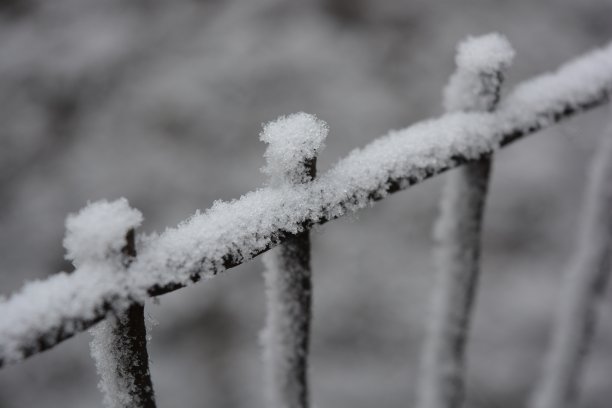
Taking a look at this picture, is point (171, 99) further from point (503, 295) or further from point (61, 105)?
point (503, 295)

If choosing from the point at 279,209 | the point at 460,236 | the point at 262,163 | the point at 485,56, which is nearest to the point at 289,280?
the point at 279,209

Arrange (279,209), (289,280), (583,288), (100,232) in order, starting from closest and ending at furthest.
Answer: (100,232), (279,209), (289,280), (583,288)

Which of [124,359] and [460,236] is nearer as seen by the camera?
[124,359]

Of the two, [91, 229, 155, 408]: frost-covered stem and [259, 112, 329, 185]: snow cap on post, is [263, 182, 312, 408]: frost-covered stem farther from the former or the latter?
[91, 229, 155, 408]: frost-covered stem

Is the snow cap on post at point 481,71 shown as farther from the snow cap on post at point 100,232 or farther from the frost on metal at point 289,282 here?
A: the snow cap on post at point 100,232

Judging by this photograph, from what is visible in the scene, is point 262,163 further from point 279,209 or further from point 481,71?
point 279,209

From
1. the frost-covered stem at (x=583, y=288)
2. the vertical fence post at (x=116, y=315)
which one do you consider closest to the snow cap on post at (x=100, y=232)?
the vertical fence post at (x=116, y=315)
